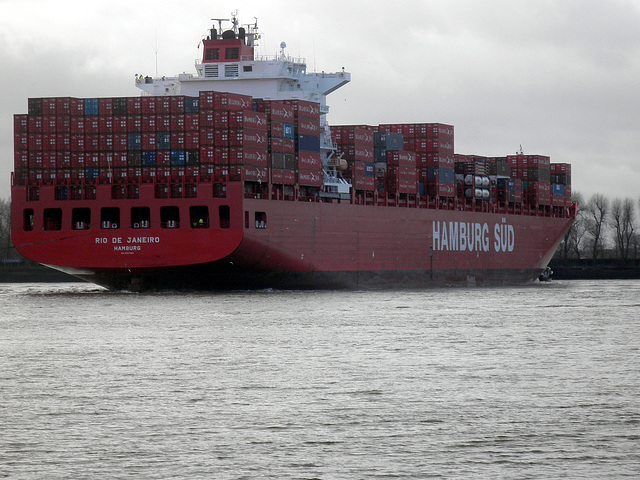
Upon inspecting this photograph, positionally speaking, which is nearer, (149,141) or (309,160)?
(149,141)

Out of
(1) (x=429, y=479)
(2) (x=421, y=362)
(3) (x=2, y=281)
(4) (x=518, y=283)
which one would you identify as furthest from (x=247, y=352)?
(3) (x=2, y=281)

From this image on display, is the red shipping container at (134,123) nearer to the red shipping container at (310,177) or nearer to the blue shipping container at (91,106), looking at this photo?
the blue shipping container at (91,106)

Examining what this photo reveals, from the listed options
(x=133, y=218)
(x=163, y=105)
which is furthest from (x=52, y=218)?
(x=163, y=105)

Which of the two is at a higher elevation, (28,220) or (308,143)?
(308,143)

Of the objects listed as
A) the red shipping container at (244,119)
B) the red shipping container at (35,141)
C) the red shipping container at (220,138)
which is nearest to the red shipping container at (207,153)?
the red shipping container at (220,138)

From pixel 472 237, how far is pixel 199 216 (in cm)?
2334

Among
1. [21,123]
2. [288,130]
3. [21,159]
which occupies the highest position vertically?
[21,123]

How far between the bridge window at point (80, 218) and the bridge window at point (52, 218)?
2.37ft

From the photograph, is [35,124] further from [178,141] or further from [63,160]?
[178,141]

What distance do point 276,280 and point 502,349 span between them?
79.3ft

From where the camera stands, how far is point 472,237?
211 feet

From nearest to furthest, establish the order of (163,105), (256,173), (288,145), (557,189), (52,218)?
(163,105) → (256,173) → (52,218) → (288,145) → (557,189)

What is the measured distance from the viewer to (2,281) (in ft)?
277

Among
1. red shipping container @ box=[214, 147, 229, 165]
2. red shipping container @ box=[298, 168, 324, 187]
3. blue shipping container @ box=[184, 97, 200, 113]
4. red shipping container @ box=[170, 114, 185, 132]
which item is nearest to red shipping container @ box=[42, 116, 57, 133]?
red shipping container @ box=[170, 114, 185, 132]
